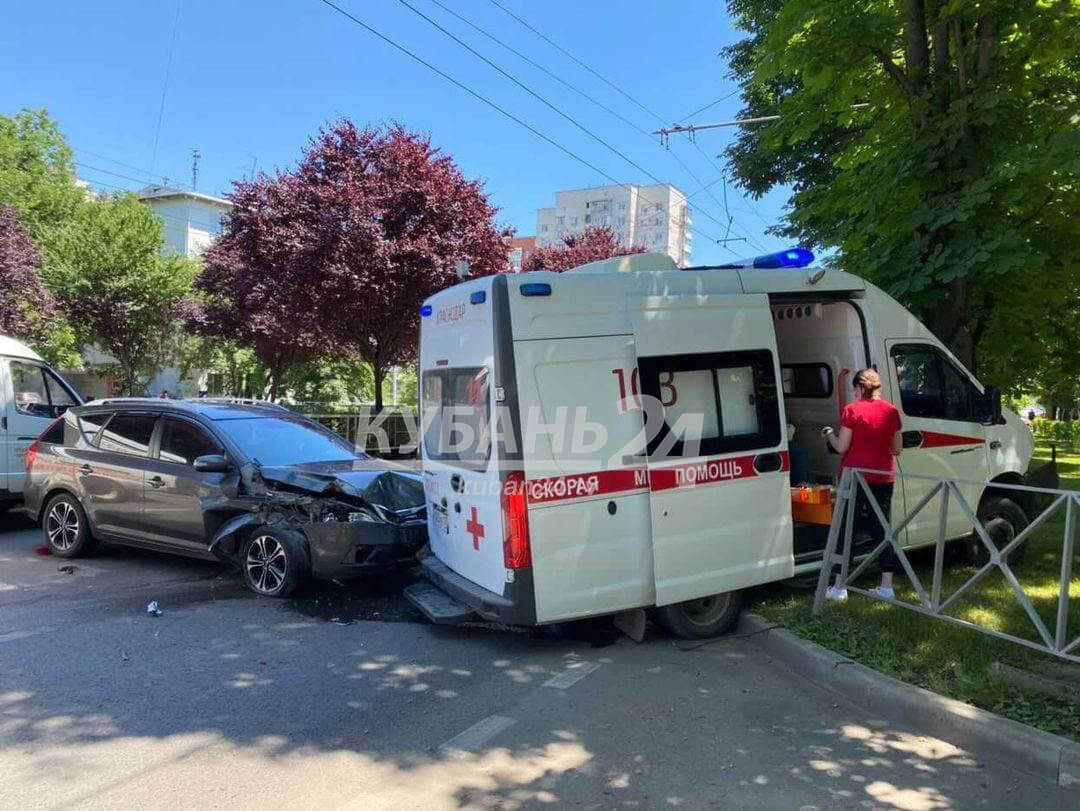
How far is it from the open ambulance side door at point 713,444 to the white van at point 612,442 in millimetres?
11

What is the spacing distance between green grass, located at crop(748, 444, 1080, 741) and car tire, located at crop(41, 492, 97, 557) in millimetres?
6695

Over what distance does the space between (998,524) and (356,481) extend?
5.84m

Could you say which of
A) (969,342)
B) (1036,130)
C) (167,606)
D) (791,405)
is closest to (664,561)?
(791,405)

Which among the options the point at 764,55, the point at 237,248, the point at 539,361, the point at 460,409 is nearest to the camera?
the point at 539,361

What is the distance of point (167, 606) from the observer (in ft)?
19.8

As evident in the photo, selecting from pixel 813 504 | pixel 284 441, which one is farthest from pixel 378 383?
pixel 813 504

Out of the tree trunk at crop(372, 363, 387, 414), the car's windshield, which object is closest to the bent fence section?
the car's windshield

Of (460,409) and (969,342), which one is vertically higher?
(969,342)

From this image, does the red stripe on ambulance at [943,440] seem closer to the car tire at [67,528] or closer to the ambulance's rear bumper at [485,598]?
the ambulance's rear bumper at [485,598]

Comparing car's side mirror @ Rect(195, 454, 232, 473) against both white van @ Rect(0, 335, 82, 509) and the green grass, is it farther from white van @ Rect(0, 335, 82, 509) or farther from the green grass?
the green grass

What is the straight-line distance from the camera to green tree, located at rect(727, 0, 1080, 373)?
20.7ft

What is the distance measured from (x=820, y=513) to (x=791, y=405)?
1.46m

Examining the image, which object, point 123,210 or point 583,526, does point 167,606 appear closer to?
point 583,526

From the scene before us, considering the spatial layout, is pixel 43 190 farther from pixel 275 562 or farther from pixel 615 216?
pixel 615 216
